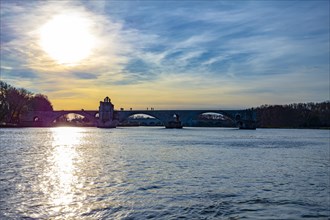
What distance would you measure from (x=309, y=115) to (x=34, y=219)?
160 meters

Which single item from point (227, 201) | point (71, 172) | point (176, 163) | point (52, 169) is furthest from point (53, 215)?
point (176, 163)

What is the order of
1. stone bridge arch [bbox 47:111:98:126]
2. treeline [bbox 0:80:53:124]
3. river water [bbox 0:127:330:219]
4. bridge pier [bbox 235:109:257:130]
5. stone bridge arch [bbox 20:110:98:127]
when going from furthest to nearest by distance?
stone bridge arch [bbox 47:111:98:126]
stone bridge arch [bbox 20:110:98:127]
bridge pier [bbox 235:109:257:130]
treeline [bbox 0:80:53:124]
river water [bbox 0:127:330:219]

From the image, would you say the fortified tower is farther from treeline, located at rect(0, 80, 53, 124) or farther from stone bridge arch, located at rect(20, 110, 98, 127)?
treeline, located at rect(0, 80, 53, 124)

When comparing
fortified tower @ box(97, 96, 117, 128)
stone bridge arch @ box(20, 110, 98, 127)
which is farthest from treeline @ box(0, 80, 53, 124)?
fortified tower @ box(97, 96, 117, 128)

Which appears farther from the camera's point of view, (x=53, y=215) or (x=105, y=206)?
(x=105, y=206)

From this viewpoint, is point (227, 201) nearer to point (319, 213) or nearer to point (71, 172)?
point (319, 213)

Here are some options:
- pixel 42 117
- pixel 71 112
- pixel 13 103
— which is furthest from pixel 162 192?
pixel 42 117

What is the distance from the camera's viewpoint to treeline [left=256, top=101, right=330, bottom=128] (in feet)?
504

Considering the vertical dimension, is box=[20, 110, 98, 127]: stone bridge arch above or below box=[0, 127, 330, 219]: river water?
above

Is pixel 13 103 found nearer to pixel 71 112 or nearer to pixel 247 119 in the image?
pixel 71 112

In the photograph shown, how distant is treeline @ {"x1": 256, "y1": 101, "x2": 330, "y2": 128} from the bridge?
2288 centimetres

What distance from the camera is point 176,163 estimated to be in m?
26.4

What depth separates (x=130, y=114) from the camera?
160250 millimetres

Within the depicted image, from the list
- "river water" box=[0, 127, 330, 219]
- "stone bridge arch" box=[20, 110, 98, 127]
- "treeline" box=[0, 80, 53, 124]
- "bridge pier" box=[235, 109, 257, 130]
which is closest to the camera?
"river water" box=[0, 127, 330, 219]
